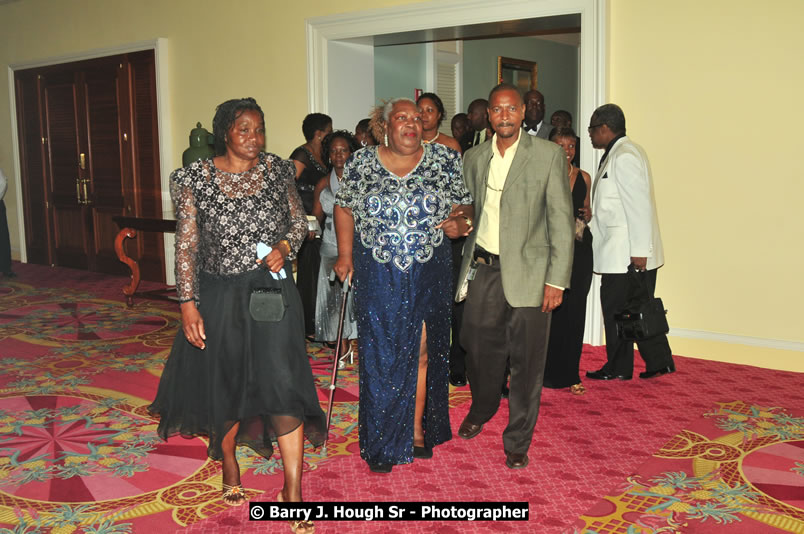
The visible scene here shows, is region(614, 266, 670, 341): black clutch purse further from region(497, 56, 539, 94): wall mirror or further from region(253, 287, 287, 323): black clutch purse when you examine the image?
region(497, 56, 539, 94): wall mirror

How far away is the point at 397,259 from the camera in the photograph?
3535 millimetres

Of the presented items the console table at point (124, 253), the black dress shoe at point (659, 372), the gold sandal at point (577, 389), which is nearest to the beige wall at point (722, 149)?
the black dress shoe at point (659, 372)

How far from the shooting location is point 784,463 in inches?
148

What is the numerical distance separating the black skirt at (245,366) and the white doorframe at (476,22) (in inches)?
140

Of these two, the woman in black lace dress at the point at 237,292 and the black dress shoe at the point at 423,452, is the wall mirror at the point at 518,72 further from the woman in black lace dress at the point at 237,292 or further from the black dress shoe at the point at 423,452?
the woman in black lace dress at the point at 237,292

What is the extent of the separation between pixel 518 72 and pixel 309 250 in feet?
24.9

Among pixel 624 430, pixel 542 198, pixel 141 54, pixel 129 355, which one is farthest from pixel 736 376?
pixel 141 54

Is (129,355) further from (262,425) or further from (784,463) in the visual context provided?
(784,463)

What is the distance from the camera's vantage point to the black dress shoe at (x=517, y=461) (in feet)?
12.1

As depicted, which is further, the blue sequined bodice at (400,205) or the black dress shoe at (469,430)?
the black dress shoe at (469,430)

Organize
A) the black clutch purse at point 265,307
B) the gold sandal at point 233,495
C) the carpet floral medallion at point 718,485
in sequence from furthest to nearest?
the gold sandal at point 233,495 < the carpet floral medallion at point 718,485 < the black clutch purse at point 265,307

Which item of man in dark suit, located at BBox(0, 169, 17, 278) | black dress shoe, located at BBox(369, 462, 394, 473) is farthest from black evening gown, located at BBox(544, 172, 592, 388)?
man in dark suit, located at BBox(0, 169, 17, 278)

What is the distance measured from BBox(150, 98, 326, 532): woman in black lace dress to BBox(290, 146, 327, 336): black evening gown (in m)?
2.74

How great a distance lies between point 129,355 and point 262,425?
311 cm
